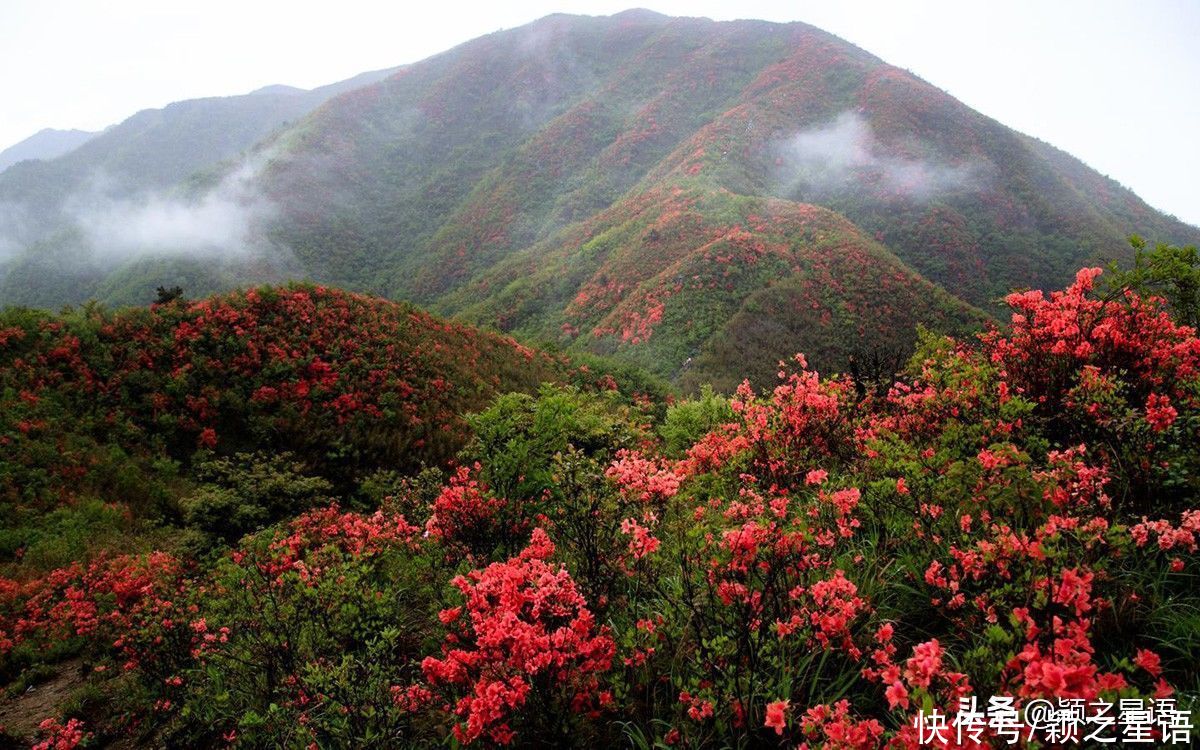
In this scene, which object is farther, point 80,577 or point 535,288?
point 535,288

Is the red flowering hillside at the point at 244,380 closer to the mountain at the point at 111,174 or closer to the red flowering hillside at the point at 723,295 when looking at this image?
the red flowering hillside at the point at 723,295

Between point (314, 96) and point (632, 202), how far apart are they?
76666 mm

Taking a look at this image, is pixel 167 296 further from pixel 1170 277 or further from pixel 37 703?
pixel 1170 277

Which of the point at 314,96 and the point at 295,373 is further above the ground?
the point at 314,96

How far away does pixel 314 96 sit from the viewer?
84.8m

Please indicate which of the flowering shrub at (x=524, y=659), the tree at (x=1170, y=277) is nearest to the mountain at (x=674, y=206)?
the tree at (x=1170, y=277)

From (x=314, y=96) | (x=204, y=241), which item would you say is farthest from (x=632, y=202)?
(x=314, y=96)

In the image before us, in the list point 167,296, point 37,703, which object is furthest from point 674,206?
point 37,703

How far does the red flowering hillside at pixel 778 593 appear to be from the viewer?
214 cm

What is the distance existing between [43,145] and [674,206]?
132 meters

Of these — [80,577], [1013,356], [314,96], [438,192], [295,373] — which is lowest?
[80,577]

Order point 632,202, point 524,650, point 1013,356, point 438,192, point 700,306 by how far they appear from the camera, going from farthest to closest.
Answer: point 438,192 → point 632,202 → point 700,306 → point 1013,356 → point 524,650

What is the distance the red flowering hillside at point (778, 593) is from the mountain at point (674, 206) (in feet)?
51.6

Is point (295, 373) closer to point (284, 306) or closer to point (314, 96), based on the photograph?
point (284, 306)
